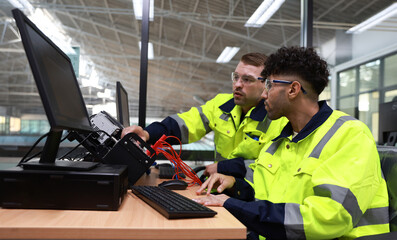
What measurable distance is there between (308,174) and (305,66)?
0.46 metres

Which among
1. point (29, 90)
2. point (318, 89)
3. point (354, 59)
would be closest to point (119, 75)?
point (29, 90)

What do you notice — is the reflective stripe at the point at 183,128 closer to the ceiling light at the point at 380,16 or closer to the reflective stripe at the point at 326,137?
the reflective stripe at the point at 326,137

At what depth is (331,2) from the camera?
5348mm

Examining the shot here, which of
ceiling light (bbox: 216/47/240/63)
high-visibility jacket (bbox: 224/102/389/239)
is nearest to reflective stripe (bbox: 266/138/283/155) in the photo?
high-visibility jacket (bbox: 224/102/389/239)

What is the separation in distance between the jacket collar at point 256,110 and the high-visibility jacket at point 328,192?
61 cm

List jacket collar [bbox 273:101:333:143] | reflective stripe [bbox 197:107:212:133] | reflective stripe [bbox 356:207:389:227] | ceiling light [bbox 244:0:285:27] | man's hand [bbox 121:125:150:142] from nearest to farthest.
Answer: reflective stripe [bbox 356:207:389:227] < jacket collar [bbox 273:101:333:143] < man's hand [bbox 121:125:150:142] < reflective stripe [bbox 197:107:212:133] < ceiling light [bbox 244:0:285:27]

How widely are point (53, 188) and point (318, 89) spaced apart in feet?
3.55

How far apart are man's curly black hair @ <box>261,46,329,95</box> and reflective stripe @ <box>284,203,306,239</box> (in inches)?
22.7

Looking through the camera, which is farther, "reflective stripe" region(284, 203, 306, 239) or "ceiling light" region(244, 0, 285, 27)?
"ceiling light" region(244, 0, 285, 27)

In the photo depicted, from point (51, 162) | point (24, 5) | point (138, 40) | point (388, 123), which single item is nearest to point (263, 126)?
point (388, 123)

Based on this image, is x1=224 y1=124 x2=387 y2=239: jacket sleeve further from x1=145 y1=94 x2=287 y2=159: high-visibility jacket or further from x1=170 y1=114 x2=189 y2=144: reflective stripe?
x1=170 y1=114 x2=189 y2=144: reflective stripe

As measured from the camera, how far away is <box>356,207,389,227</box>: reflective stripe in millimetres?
1102

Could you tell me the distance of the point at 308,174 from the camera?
1151 millimetres

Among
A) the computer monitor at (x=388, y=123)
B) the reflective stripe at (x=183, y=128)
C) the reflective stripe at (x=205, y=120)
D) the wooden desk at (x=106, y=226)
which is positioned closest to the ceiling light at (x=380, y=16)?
the computer monitor at (x=388, y=123)
